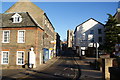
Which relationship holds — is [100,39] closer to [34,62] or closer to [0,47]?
[34,62]

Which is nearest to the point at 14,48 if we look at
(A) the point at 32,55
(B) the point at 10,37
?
(B) the point at 10,37

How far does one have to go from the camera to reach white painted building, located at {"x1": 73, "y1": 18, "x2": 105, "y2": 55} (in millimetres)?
40812

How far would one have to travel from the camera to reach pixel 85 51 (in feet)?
136

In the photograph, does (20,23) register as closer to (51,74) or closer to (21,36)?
(21,36)

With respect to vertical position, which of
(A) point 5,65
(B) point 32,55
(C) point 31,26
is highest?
(C) point 31,26

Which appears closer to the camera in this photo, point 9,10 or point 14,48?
point 14,48

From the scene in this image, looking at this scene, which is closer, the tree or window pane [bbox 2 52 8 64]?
window pane [bbox 2 52 8 64]

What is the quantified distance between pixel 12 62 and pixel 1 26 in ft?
20.5

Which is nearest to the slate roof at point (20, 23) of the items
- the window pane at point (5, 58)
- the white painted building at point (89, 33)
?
the window pane at point (5, 58)

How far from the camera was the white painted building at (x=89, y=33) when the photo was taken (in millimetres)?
40812

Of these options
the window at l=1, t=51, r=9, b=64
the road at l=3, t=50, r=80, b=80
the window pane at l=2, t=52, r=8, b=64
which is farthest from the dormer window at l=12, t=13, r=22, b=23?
the road at l=3, t=50, r=80, b=80

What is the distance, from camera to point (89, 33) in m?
41.6

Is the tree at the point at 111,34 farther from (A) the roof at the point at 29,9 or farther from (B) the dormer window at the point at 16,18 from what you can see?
(B) the dormer window at the point at 16,18

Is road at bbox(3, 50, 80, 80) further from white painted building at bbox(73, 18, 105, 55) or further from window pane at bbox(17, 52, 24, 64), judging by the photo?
white painted building at bbox(73, 18, 105, 55)
